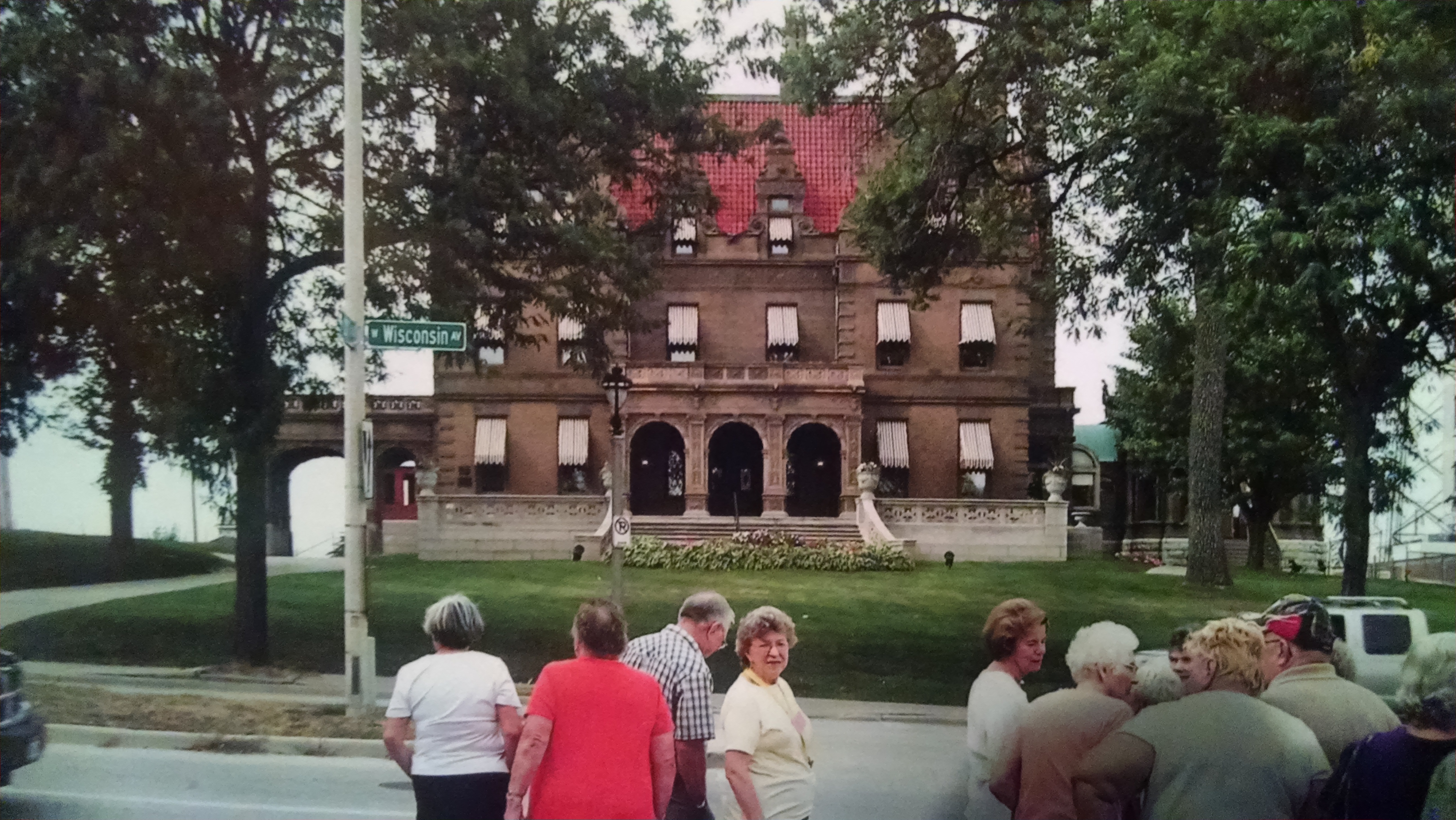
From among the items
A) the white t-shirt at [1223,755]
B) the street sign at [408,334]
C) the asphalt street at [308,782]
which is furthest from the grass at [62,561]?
the white t-shirt at [1223,755]

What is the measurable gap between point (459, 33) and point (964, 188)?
9.11 ft

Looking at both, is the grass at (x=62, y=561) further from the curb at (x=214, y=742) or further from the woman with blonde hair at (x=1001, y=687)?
the woman with blonde hair at (x=1001, y=687)

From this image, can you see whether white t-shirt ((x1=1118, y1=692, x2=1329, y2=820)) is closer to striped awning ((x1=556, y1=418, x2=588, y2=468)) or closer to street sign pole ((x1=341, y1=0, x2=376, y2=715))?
striped awning ((x1=556, y1=418, x2=588, y2=468))

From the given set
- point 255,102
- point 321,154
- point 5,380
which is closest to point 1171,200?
point 321,154

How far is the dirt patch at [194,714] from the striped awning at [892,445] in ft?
9.55

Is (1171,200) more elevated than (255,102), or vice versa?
(255,102)

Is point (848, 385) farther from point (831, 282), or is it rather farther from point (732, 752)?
point (732, 752)

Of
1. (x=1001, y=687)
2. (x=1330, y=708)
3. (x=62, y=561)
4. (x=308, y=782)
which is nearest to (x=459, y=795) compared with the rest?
(x=308, y=782)

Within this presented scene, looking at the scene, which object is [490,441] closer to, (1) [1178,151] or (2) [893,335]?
(2) [893,335]

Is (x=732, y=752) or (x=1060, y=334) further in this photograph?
(x=1060, y=334)

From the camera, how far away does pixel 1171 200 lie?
5.51 meters

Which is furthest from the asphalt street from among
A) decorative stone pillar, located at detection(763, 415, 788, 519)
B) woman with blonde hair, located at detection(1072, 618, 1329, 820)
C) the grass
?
woman with blonde hair, located at detection(1072, 618, 1329, 820)

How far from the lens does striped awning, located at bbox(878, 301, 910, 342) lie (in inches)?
225

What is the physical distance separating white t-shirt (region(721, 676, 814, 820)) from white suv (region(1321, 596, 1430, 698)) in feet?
8.81
